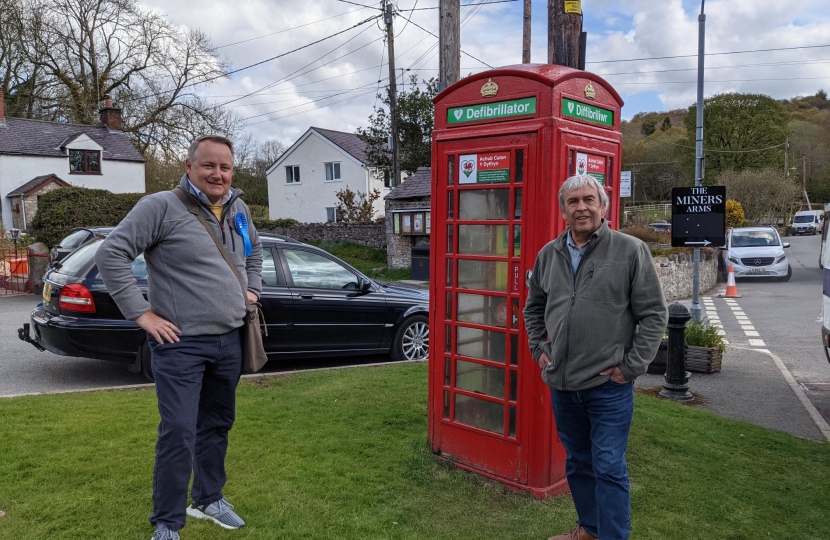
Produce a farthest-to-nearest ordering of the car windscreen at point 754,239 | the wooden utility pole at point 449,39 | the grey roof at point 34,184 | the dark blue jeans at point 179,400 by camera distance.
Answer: the grey roof at point 34,184
the car windscreen at point 754,239
the wooden utility pole at point 449,39
the dark blue jeans at point 179,400

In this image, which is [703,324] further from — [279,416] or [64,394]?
[64,394]

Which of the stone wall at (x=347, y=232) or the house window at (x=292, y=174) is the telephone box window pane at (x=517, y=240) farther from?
the house window at (x=292, y=174)

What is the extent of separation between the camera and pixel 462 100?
4.34 metres

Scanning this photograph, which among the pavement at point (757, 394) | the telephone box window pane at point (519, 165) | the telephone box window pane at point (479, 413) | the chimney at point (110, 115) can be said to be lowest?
the pavement at point (757, 394)

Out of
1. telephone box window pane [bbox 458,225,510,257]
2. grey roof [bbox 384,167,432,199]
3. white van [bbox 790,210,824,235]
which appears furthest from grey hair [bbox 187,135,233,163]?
white van [bbox 790,210,824,235]

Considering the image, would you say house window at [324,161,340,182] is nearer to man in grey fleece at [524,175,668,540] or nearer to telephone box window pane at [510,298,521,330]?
telephone box window pane at [510,298,521,330]

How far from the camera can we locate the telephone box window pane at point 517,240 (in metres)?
4.00

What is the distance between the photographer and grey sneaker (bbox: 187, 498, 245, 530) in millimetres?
3559

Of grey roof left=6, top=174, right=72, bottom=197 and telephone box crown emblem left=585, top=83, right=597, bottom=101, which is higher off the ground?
grey roof left=6, top=174, right=72, bottom=197

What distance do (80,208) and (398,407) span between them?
65.8ft

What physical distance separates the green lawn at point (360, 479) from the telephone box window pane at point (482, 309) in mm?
1053

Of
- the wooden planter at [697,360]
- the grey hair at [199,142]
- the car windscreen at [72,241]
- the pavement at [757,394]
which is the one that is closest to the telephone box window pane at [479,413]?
the grey hair at [199,142]

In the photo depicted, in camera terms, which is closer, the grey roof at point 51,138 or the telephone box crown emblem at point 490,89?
the telephone box crown emblem at point 490,89

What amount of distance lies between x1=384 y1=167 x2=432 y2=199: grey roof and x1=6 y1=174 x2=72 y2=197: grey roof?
21326mm
